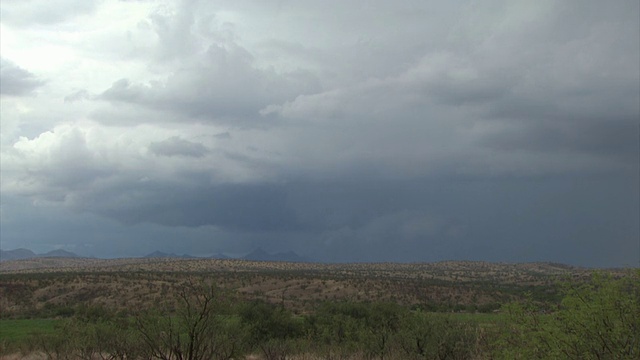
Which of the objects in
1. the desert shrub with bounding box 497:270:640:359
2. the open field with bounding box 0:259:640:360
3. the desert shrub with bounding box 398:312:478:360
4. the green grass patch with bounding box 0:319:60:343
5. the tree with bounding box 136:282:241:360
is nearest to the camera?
the desert shrub with bounding box 497:270:640:359

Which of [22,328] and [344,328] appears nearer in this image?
[344,328]

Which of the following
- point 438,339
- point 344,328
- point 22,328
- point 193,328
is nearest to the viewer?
point 193,328

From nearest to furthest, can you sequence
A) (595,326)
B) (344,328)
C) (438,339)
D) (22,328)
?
(595,326) → (438,339) → (344,328) → (22,328)

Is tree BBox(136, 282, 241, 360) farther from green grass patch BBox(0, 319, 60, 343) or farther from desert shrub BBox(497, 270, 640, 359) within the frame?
green grass patch BBox(0, 319, 60, 343)

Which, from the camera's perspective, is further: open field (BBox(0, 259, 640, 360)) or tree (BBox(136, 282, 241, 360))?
tree (BBox(136, 282, 241, 360))

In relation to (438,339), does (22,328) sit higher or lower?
lower

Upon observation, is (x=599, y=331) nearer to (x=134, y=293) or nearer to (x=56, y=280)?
(x=134, y=293)

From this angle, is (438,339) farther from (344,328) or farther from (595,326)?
(595,326)

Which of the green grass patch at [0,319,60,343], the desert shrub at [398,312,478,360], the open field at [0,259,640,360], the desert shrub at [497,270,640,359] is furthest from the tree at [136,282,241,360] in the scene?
the green grass patch at [0,319,60,343]

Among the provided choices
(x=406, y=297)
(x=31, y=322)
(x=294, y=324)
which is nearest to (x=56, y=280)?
(x=31, y=322)

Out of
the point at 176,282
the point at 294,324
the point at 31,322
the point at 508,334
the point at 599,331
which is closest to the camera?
the point at 599,331

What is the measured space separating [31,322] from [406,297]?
4772 centimetres

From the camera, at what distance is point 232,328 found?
27.2 m

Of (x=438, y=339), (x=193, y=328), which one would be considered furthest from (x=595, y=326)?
(x=438, y=339)
